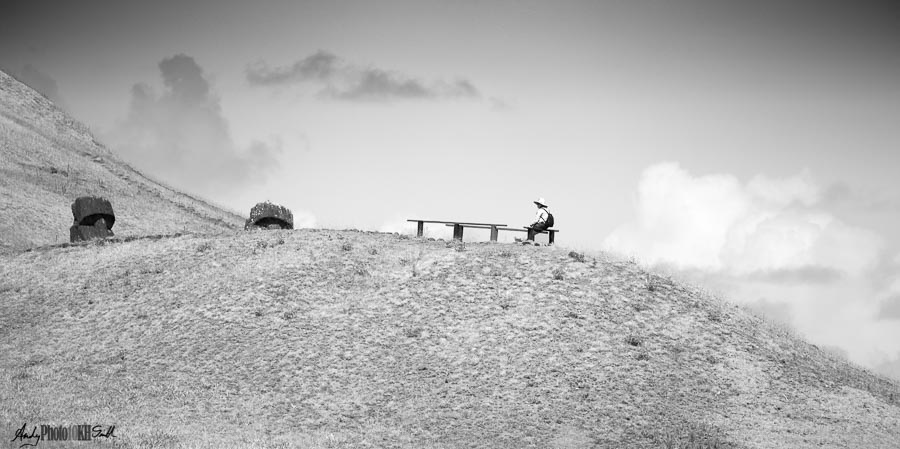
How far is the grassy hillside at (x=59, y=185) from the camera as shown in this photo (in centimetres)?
4497

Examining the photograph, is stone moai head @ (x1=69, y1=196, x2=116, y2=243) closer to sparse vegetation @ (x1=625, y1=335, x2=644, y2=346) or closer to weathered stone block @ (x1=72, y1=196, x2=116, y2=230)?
weathered stone block @ (x1=72, y1=196, x2=116, y2=230)

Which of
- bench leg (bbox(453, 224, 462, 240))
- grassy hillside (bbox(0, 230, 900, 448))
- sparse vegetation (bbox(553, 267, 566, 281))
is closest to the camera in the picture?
grassy hillside (bbox(0, 230, 900, 448))

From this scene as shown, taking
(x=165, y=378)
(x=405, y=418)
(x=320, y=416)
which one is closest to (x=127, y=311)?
(x=165, y=378)

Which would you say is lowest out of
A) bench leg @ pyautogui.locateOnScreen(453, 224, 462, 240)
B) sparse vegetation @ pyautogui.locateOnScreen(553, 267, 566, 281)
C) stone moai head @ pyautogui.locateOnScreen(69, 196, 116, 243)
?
sparse vegetation @ pyautogui.locateOnScreen(553, 267, 566, 281)

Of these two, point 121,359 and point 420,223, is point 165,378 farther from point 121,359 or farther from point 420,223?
point 420,223

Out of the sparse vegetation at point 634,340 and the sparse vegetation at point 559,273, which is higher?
the sparse vegetation at point 559,273

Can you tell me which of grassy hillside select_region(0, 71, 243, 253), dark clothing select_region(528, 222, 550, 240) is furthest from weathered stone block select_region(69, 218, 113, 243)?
dark clothing select_region(528, 222, 550, 240)

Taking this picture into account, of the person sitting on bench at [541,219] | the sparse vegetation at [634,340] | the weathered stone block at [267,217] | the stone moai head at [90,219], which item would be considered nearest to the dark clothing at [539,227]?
the person sitting on bench at [541,219]

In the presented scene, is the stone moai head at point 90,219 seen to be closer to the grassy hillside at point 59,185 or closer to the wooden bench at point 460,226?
the grassy hillside at point 59,185

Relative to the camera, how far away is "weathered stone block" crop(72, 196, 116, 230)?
37.3 metres

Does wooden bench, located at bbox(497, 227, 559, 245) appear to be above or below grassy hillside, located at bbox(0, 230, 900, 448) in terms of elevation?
above

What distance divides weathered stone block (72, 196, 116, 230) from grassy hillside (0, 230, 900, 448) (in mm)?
7710

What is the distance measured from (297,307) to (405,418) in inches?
269

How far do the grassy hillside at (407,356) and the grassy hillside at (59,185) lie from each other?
1649cm
